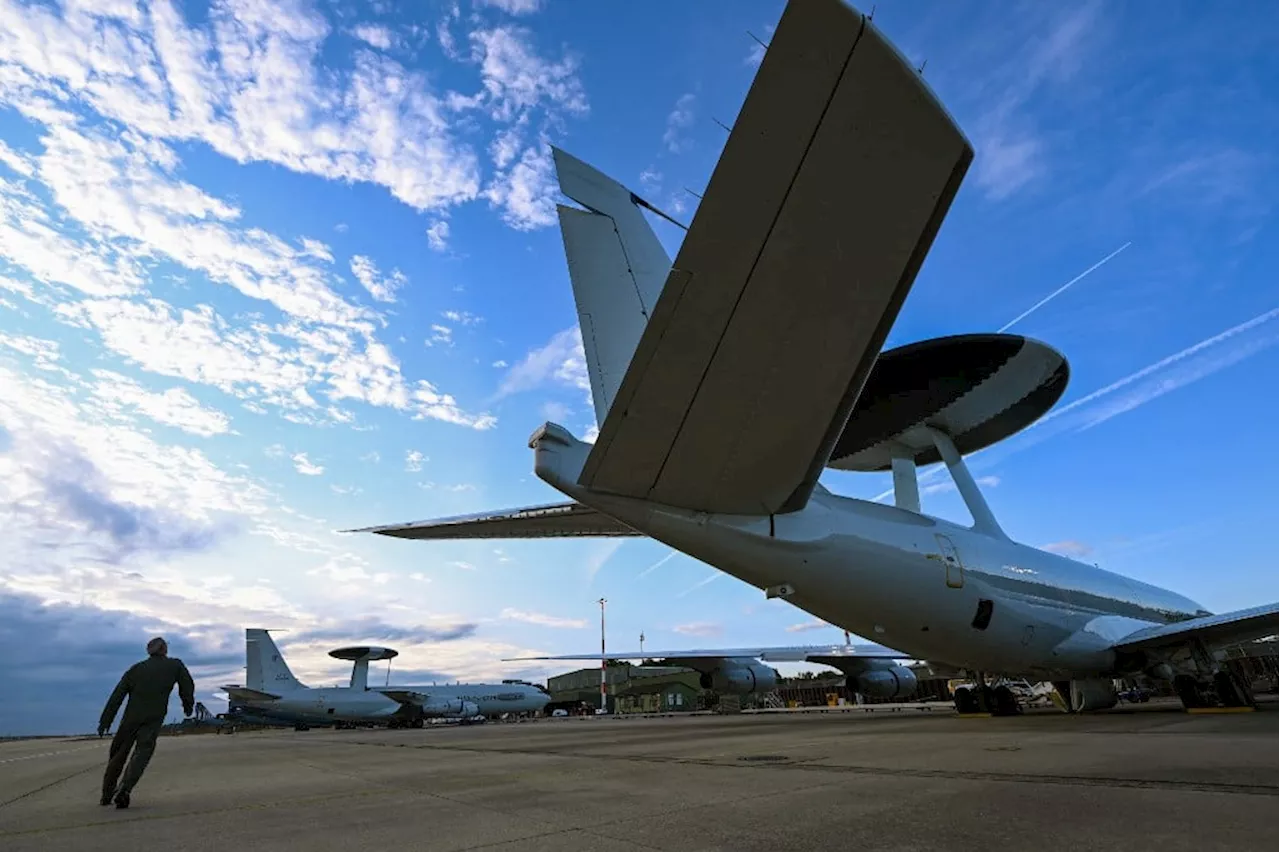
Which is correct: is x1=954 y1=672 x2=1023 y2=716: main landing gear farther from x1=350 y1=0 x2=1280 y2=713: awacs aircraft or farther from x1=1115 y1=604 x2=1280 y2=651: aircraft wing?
x1=1115 y1=604 x2=1280 y2=651: aircraft wing

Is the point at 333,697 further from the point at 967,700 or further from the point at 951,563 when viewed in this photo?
the point at 951,563

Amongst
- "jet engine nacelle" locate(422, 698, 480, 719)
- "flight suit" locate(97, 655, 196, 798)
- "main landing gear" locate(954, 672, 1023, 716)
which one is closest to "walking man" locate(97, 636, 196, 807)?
"flight suit" locate(97, 655, 196, 798)

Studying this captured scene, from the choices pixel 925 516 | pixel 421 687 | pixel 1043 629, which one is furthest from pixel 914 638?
pixel 421 687

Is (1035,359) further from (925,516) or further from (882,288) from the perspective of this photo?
(882,288)

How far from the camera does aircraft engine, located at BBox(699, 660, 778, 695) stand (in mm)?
→ 19234

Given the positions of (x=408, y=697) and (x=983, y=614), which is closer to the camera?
(x=983, y=614)

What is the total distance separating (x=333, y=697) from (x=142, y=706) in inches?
1505

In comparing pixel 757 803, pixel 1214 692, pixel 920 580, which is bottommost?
pixel 757 803

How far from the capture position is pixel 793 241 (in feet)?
16.3

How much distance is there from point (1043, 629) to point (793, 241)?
40.0 feet

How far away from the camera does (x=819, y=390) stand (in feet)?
20.1

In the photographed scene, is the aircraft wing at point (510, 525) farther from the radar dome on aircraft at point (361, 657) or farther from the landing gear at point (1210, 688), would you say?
the radar dome on aircraft at point (361, 657)

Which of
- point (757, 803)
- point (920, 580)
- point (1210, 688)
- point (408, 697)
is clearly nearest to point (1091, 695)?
point (1210, 688)

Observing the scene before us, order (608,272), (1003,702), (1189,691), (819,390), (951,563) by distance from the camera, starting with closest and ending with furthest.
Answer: (819,390) < (608,272) < (951,563) < (1189,691) < (1003,702)
